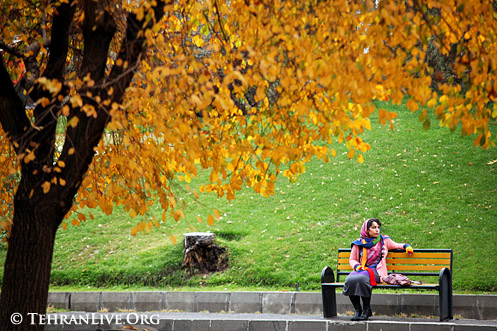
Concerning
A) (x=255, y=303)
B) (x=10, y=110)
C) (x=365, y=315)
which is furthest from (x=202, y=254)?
(x=10, y=110)

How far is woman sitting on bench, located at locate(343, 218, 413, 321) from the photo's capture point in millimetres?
8070

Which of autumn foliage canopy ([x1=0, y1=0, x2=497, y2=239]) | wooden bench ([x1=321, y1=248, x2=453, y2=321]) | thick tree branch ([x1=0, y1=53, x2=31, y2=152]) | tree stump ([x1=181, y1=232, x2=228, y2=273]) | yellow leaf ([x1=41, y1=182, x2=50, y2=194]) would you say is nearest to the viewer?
autumn foliage canopy ([x1=0, y1=0, x2=497, y2=239])

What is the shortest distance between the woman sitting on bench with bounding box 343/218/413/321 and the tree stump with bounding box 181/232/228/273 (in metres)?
4.20

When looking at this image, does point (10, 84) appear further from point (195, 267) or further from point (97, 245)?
point (97, 245)

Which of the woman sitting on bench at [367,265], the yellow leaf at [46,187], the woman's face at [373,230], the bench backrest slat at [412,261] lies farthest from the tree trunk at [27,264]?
the bench backrest slat at [412,261]

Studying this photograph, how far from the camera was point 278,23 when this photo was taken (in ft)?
18.7

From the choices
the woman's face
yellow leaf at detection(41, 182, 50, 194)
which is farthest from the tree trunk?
the woman's face

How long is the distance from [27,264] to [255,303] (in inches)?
209

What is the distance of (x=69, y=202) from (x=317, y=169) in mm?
12460

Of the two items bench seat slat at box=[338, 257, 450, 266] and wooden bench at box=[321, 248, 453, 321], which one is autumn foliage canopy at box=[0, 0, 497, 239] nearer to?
wooden bench at box=[321, 248, 453, 321]

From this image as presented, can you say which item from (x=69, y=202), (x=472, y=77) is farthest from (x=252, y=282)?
(x=472, y=77)

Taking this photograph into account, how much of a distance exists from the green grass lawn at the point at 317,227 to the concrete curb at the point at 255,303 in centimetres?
97

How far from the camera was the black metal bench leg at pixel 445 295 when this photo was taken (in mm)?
7949

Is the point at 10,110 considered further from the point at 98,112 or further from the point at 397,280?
the point at 397,280
